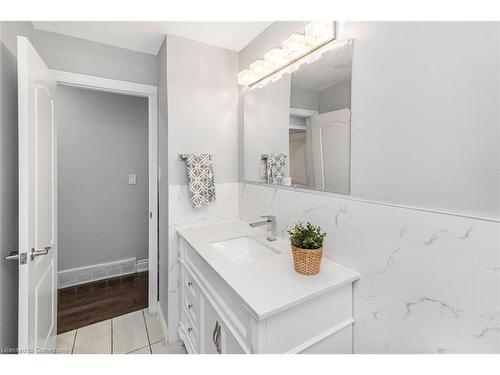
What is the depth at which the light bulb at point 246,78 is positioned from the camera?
1.69m

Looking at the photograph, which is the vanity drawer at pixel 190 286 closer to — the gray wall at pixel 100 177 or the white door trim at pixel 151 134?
the white door trim at pixel 151 134

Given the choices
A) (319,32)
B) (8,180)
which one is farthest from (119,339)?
(319,32)

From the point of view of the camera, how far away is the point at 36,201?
1.17 metres

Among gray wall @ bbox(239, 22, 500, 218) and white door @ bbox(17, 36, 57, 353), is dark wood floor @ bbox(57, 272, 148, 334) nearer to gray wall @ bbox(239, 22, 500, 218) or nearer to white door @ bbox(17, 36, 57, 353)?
white door @ bbox(17, 36, 57, 353)

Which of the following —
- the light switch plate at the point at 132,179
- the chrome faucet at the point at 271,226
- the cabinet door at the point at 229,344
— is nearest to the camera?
the cabinet door at the point at 229,344

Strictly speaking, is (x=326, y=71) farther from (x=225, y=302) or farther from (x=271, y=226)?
(x=225, y=302)

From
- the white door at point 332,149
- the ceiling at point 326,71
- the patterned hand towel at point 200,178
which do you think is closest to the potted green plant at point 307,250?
the white door at point 332,149

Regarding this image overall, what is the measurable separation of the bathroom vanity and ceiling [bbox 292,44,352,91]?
2.96 feet

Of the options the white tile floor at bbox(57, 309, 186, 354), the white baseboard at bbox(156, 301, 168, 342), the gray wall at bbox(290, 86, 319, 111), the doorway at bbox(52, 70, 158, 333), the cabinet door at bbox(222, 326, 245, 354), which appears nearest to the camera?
the cabinet door at bbox(222, 326, 245, 354)

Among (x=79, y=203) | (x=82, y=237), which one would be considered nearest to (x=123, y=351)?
(x=82, y=237)

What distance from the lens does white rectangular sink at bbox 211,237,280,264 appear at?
57.9 inches

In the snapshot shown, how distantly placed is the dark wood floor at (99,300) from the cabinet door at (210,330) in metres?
1.19

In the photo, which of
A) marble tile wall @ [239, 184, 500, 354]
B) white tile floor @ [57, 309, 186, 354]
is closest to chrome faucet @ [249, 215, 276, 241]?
marble tile wall @ [239, 184, 500, 354]

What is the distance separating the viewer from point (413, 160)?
0.86 m
